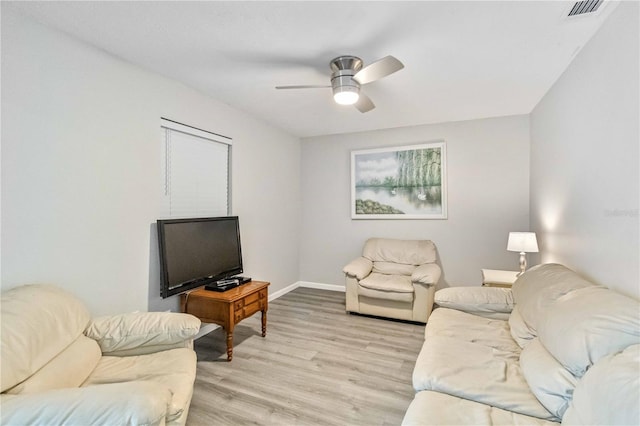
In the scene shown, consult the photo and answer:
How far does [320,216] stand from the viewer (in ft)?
16.3

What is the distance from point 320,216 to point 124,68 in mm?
3254

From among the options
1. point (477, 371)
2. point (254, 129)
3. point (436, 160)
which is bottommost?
point (477, 371)

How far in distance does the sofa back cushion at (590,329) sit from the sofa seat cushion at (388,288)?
6.06ft

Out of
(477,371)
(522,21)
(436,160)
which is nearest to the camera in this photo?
(477,371)

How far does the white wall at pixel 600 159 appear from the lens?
1.62m

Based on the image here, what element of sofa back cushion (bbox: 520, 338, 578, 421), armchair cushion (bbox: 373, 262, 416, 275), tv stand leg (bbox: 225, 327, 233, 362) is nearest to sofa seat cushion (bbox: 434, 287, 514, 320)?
sofa back cushion (bbox: 520, 338, 578, 421)

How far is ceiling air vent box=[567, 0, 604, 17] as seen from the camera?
1738mm

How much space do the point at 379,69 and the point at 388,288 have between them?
2328mm

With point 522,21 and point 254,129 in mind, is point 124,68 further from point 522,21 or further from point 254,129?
point 522,21

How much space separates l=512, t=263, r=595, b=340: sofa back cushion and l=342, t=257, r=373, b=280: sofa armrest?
1.73 meters

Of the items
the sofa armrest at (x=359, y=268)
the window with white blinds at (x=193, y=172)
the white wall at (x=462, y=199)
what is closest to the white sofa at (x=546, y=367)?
the sofa armrest at (x=359, y=268)

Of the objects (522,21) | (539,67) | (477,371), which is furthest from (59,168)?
(539,67)

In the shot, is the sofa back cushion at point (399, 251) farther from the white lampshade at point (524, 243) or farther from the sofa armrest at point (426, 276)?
the white lampshade at point (524, 243)

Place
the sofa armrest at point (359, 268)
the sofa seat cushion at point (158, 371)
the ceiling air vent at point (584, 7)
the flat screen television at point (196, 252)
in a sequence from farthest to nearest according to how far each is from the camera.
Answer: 1. the sofa armrest at point (359, 268)
2. the flat screen television at point (196, 252)
3. the ceiling air vent at point (584, 7)
4. the sofa seat cushion at point (158, 371)
